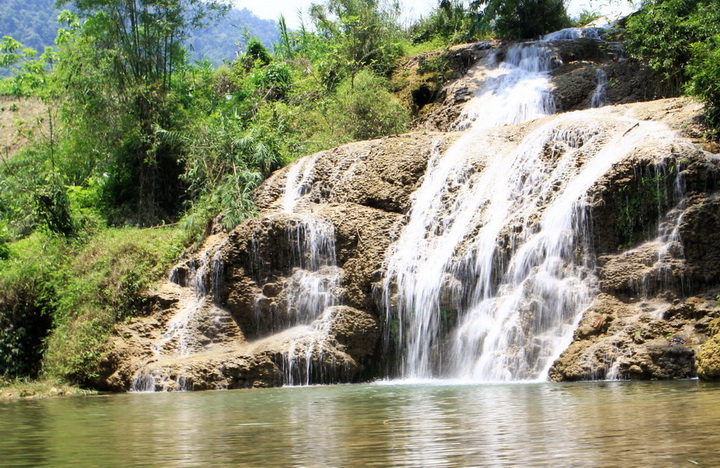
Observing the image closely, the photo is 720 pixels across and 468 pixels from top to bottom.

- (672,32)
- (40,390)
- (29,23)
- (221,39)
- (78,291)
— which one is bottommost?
(40,390)

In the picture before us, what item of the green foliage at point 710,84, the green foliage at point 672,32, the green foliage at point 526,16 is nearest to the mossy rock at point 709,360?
the green foliage at point 710,84

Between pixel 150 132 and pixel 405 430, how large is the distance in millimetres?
17286

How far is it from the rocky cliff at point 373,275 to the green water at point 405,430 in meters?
1.71

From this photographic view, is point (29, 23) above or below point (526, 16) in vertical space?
above

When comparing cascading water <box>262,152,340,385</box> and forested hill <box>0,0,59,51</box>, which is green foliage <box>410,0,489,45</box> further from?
forested hill <box>0,0,59,51</box>

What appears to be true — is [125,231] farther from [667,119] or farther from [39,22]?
[39,22]

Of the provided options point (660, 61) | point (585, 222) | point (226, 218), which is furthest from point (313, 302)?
point (660, 61)

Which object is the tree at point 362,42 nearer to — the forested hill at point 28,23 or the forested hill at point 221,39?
the forested hill at point 28,23

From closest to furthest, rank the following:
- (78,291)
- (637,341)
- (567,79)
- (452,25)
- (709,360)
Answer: (709,360)
(637,341)
(78,291)
(567,79)
(452,25)

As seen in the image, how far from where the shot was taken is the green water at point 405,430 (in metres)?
4.18

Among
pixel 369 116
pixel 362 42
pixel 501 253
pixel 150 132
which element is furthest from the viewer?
pixel 362 42

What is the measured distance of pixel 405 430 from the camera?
5434mm

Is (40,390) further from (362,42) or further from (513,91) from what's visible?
(362,42)

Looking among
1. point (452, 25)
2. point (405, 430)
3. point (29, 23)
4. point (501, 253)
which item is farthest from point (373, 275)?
point (29, 23)
